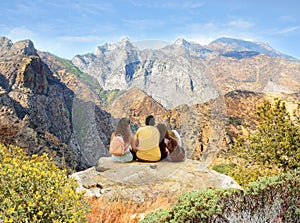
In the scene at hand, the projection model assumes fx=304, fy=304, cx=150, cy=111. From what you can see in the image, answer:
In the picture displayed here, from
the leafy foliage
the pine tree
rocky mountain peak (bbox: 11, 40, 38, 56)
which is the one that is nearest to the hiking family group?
the leafy foliage

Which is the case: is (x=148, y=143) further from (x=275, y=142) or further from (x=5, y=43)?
(x=5, y=43)

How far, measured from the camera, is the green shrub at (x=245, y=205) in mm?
3338

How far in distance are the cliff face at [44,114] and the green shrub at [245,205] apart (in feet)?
4.54

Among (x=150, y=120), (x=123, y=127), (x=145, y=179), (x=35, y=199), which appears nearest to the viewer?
(x=35, y=199)

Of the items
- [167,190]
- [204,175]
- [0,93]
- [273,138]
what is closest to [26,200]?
[167,190]

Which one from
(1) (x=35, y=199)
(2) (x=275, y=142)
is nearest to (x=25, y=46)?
(2) (x=275, y=142)

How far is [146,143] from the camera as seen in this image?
4062 mm

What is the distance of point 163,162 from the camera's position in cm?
455

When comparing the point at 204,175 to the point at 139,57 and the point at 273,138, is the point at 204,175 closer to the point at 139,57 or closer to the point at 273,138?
the point at 139,57

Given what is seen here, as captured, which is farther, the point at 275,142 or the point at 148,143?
the point at 275,142

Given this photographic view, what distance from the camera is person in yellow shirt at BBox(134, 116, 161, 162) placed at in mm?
3900

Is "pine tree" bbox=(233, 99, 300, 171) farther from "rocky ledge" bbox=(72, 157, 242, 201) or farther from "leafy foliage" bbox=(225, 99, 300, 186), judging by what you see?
"rocky ledge" bbox=(72, 157, 242, 201)

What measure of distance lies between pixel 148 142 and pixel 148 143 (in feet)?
0.09

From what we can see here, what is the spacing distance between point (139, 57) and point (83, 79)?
91 cm
